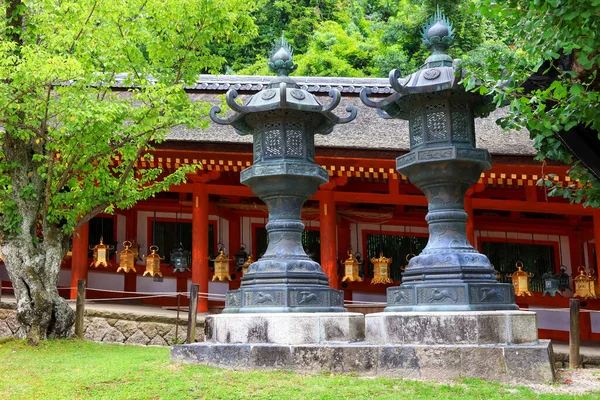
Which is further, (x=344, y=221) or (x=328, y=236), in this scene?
(x=344, y=221)

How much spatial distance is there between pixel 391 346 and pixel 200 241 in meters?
7.21

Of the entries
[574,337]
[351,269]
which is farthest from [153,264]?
[574,337]

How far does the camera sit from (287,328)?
726 centimetres

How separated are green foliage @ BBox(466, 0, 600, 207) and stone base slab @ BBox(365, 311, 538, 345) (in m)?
1.43

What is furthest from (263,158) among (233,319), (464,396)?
(464,396)

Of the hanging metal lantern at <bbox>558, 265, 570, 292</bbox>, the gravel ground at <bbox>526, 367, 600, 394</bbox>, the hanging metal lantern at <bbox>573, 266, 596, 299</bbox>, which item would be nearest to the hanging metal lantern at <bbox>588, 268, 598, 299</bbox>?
the hanging metal lantern at <bbox>573, 266, 596, 299</bbox>

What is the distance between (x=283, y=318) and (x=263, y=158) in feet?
6.70

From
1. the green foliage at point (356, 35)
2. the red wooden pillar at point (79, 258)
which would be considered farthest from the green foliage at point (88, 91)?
the green foliage at point (356, 35)

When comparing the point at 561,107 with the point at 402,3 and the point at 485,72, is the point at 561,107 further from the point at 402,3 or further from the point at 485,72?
the point at 402,3

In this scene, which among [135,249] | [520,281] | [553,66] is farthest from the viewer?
[135,249]

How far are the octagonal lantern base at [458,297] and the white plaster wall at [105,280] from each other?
9.72 metres

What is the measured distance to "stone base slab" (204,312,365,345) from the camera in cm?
727

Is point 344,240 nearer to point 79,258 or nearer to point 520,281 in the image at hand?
point 520,281

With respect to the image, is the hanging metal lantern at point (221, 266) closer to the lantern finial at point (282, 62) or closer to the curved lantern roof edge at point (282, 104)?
the curved lantern roof edge at point (282, 104)
